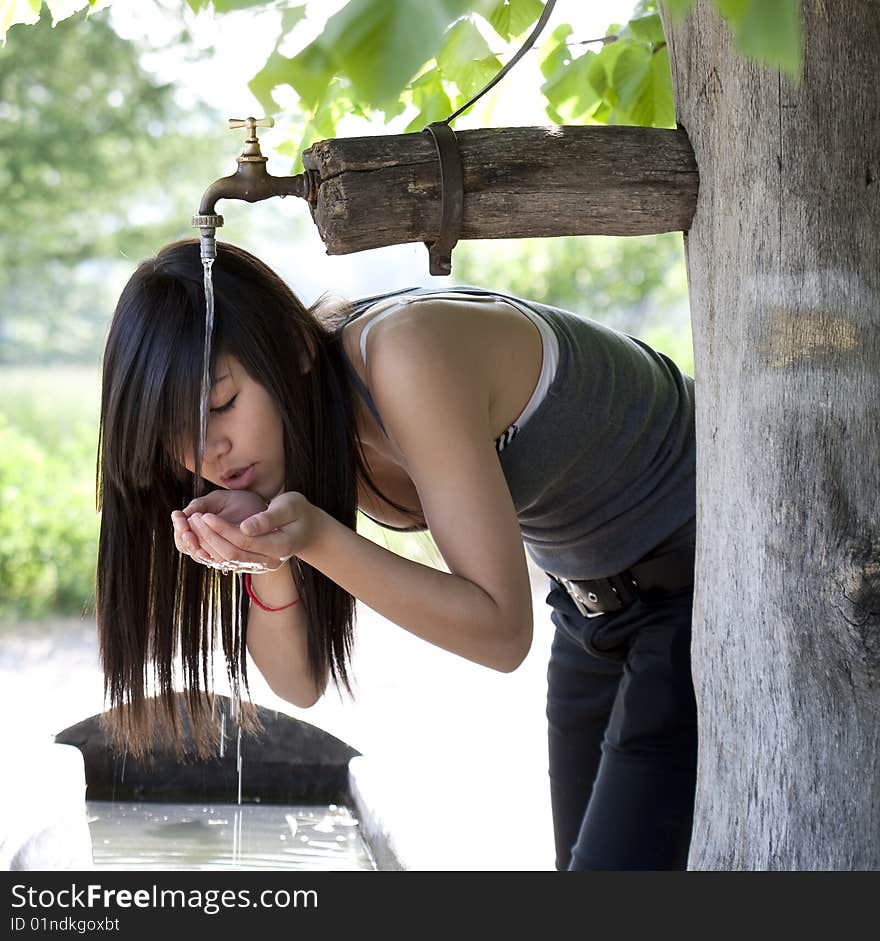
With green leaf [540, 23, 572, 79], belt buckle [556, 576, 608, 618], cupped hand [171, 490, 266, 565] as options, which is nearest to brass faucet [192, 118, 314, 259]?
cupped hand [171, 490, 266, 565]

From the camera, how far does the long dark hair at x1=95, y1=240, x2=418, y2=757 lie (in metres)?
1.64

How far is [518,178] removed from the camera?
1.39 meters

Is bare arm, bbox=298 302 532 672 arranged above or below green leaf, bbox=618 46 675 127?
below

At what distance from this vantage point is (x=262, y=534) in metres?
1.50

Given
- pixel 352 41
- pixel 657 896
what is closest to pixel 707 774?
pixel 657 896

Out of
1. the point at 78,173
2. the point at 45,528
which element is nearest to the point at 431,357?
the point at 45,528

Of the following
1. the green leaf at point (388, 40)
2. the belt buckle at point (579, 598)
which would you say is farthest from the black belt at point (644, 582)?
the green leaf at point (388, 40)

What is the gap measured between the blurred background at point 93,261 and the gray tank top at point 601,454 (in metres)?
3.74

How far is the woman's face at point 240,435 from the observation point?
1.64 m

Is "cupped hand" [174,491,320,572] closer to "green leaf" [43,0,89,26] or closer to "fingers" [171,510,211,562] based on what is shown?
"fingers" [171,510,211,562]

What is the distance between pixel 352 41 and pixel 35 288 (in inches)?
395

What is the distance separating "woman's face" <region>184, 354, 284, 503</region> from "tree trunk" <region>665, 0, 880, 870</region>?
0.65m

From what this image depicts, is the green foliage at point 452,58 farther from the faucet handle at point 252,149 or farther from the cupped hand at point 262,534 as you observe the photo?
the cupped hand at point 262,534

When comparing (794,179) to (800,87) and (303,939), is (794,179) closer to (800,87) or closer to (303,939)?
(800,87)
